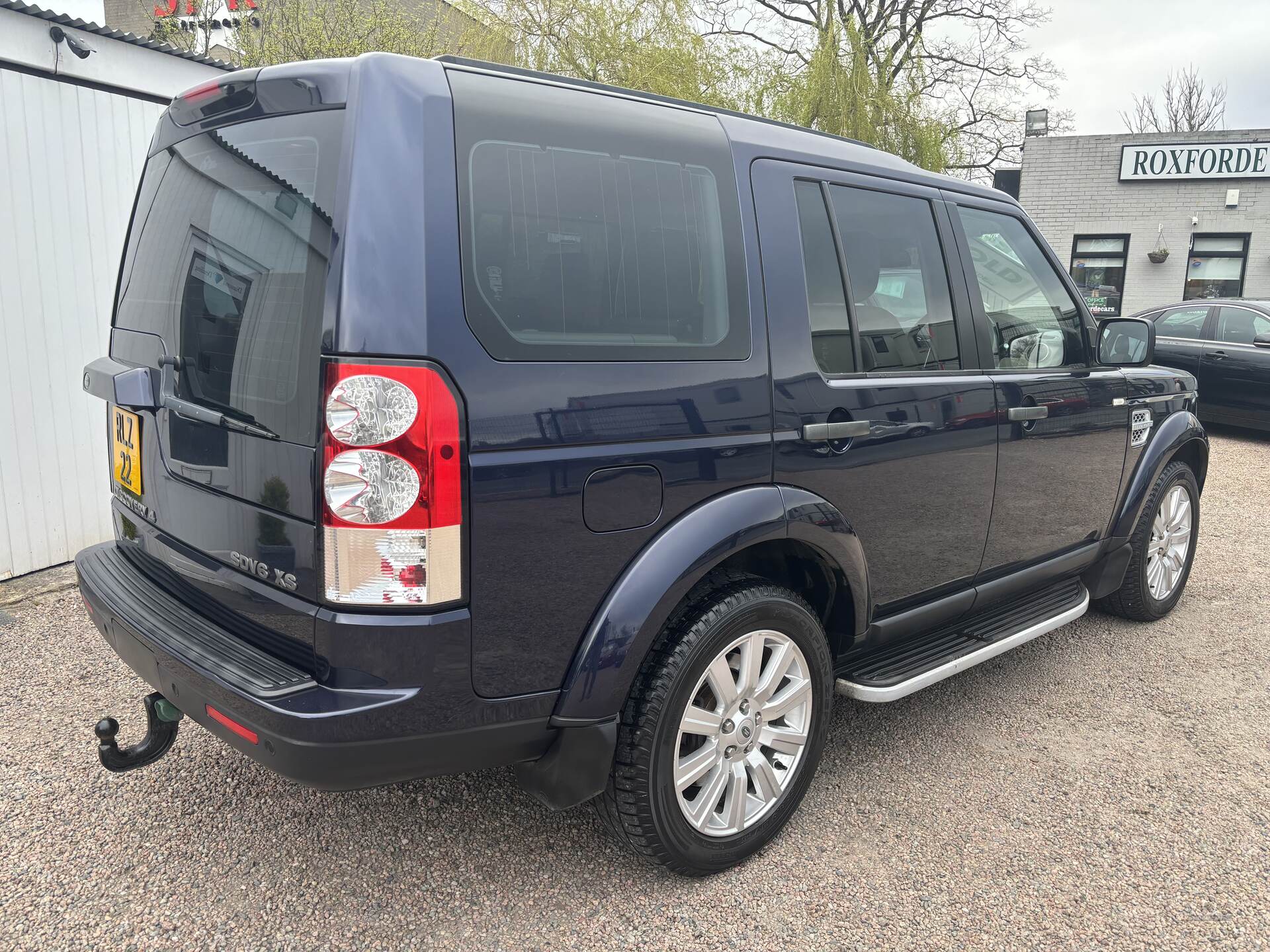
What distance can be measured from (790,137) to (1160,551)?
2.99m

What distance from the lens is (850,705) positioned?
3500 mm

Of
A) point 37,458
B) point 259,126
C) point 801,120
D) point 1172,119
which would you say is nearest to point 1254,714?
point 259,126

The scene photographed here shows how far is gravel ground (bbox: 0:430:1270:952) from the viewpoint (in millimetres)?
2230

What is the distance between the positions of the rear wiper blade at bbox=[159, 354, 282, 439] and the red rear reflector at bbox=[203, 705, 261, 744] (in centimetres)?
62

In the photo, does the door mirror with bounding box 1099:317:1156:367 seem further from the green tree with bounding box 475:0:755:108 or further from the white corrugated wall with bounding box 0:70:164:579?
the green tree with bounding box 475:0:755:108


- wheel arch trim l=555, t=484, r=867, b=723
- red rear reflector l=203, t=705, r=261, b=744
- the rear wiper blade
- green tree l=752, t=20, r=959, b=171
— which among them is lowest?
red rear reflector l=203, t=705, r=261, b=744

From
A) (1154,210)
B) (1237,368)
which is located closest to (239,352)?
(1237,368)

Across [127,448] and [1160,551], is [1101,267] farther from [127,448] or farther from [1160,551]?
[127,448]

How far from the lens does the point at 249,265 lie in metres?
2.06

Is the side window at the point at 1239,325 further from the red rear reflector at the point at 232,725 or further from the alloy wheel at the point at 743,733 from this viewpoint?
the red rear reflector at the point at 232,725

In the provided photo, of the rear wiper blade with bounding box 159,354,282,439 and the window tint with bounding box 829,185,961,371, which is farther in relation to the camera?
the window tint with bounding box 829,185,961,371

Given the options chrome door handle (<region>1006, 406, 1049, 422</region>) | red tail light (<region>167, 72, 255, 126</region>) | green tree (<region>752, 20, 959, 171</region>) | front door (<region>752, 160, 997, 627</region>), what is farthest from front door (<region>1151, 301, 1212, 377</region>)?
red tail light (<region>167, 72, 255, 126</region>)

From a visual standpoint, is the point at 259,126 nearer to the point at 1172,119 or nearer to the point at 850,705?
the point at 850,705

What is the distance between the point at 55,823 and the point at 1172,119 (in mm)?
46570
